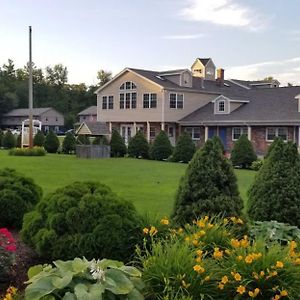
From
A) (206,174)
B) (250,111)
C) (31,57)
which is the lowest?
(206,174)

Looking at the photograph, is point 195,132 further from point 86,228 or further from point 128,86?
point 86,228

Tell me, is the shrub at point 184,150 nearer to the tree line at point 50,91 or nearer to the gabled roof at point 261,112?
the gabled roof at point 261,112

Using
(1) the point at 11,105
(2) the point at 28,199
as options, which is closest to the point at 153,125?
(2) the point at 28,199

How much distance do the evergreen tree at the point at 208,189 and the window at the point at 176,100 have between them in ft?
113

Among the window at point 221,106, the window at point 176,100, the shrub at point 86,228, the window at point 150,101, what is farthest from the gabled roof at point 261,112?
the shrub at point 86,228

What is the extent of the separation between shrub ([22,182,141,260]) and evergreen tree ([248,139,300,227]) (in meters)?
2.39

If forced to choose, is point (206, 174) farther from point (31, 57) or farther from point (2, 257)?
point (31, 57)

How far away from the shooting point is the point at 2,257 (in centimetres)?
531

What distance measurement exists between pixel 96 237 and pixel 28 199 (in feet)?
10.1

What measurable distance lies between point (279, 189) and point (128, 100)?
3669 centimetres

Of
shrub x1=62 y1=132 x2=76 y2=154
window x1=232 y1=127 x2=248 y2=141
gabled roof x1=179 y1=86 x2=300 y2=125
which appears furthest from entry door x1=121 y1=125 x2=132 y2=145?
window x1=232 y1=127 x2=248 y2=141

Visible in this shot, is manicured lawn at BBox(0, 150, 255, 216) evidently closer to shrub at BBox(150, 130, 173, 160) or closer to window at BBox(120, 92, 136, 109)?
shrub at BBox(150, 130, 173, 160)

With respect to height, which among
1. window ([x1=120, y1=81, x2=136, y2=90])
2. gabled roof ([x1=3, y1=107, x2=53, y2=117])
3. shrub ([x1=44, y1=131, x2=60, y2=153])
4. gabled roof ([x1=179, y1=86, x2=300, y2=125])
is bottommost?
shrub ([x1=44, y1=131, x2=60, y2=153])

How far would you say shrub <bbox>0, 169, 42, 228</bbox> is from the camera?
789 centimetres
